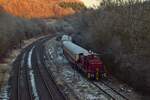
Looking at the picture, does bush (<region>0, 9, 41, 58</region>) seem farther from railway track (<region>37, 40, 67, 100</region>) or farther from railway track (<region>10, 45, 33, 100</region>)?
railway track (<region>37, 40, 67, 100</region>)

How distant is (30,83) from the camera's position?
33.4 meters

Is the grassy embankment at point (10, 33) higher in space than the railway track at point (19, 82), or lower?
higher

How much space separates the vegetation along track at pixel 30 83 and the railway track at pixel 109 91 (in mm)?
3512

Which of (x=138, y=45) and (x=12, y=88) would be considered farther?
(x=12, y=88)

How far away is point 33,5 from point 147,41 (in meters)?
140

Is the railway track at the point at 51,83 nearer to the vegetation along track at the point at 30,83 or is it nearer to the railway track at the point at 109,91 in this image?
the vegetation along track at the point at 30,83

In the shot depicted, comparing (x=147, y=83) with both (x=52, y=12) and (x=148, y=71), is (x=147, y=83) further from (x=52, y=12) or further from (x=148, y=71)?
(x=52, y=12)

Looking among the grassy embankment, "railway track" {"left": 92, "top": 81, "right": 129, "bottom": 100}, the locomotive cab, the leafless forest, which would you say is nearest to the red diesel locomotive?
the locomotive cab

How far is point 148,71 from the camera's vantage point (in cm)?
2664

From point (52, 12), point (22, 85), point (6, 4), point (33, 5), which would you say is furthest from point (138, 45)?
point (52, 12)

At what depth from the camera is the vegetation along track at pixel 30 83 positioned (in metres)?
28.0

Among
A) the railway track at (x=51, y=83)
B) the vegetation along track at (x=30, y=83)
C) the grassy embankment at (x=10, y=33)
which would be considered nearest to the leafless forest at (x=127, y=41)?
the railway track at (x=51, y=83)

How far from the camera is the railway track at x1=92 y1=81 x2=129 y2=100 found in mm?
26566

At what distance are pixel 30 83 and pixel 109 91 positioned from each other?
317 inches
